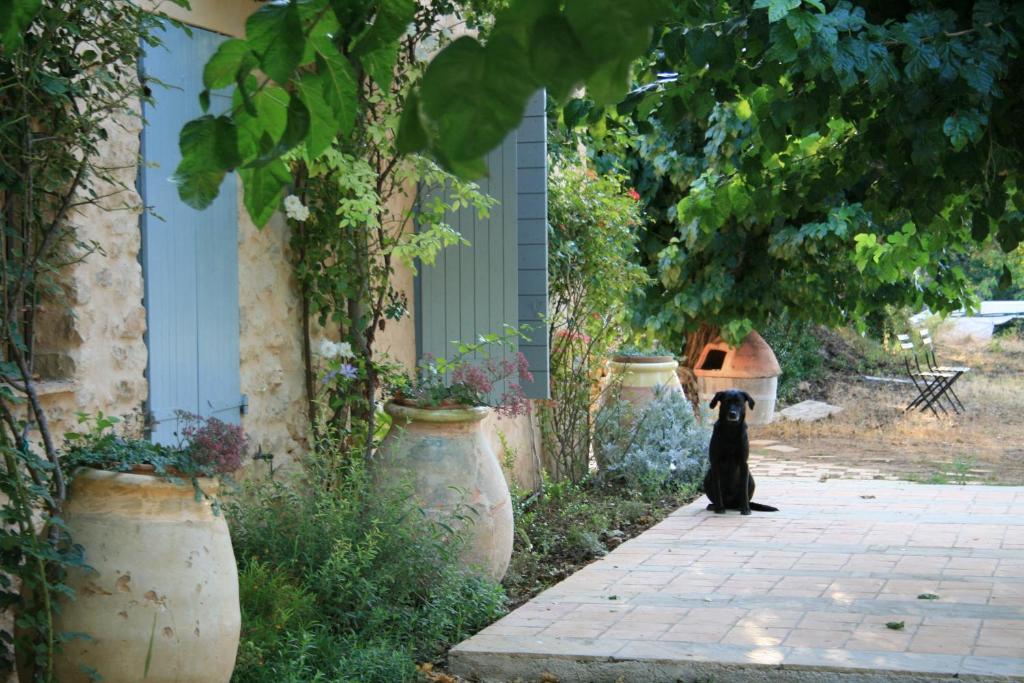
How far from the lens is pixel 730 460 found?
298 inches

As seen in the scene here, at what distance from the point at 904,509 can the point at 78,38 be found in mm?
6097

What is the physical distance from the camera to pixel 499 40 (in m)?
0.90

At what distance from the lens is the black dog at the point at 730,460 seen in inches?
297

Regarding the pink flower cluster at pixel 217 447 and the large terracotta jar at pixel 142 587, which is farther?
the pink flower cluster at pixel 217 447

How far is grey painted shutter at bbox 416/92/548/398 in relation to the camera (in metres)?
6.40

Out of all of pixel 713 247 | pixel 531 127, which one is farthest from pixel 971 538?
pixel 713 247

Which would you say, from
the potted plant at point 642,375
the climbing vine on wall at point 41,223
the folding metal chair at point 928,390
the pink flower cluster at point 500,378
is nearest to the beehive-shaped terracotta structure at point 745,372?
the folding metal chair at point 928,390

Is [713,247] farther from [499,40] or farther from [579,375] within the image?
[499,40]

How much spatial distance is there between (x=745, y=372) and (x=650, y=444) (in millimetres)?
5359

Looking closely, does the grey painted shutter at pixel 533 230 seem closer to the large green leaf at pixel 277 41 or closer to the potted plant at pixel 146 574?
the potted plant at pixel 146 574

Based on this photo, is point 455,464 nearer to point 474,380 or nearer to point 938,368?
point 474,380

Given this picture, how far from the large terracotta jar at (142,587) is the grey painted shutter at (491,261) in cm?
315

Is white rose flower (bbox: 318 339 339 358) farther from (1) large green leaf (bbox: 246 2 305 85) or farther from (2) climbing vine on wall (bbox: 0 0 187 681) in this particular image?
(1) large green leaf (bbox: 246 2 305 85)

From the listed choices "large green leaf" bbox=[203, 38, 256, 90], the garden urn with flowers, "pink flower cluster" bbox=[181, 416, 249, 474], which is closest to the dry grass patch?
the garden urn with flowers
